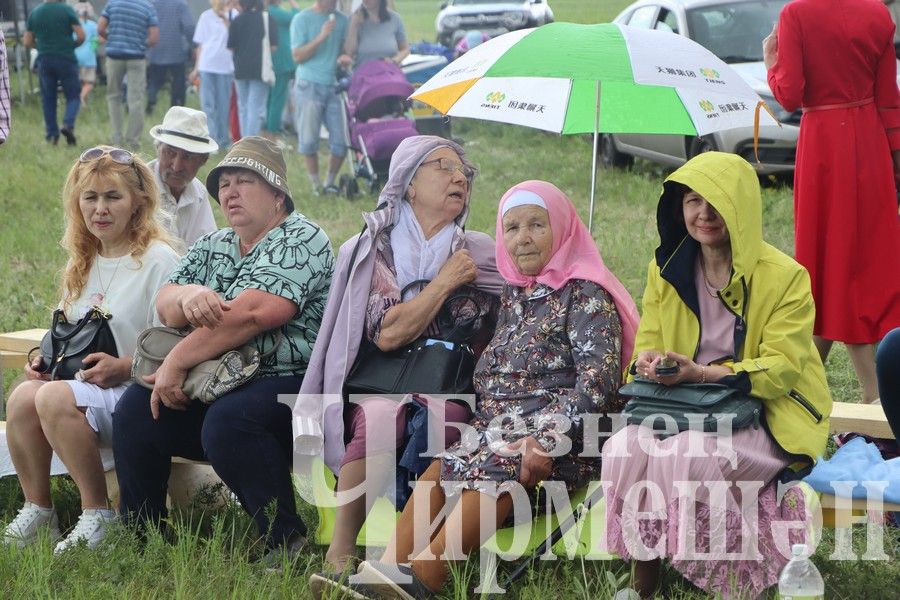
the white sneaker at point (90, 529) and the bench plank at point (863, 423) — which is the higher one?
the bench plank at point (863, 423)

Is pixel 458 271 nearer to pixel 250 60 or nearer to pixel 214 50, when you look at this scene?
pixel 250 60

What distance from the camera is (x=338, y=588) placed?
3.80 metres

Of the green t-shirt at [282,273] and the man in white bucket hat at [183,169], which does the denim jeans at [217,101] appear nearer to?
the man in white bucket hat at [183,169]

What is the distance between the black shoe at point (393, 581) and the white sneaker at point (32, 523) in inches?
57.1

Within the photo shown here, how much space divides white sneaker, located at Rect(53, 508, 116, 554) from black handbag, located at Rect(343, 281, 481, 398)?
3.33ft

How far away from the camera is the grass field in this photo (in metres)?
4.05

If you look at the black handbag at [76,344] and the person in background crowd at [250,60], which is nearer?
the black handbag at [76,344]

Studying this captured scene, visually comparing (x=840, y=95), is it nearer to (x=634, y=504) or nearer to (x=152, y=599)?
(x=634, y=504)

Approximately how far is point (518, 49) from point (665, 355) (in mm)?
1529

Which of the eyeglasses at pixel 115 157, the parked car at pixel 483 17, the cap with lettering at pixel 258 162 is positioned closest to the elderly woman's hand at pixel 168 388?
the cap with lettering at pixel 258 162

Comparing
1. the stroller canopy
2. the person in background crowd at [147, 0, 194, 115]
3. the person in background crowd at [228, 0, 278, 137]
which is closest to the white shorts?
the stroller canopy

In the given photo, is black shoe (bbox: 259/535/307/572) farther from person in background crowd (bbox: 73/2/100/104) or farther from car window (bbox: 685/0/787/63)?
person in background crowd (bbox: 73/2/100/104)

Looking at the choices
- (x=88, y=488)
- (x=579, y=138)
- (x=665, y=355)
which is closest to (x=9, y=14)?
(x=579, y=138)

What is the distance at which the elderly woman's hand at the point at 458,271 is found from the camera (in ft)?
15.1
